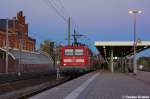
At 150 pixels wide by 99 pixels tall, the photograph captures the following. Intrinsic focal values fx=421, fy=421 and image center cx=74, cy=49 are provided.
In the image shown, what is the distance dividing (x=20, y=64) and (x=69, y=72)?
27315 mm

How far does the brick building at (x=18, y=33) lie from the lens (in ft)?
327

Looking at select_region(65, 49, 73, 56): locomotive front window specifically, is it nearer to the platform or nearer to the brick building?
the platform

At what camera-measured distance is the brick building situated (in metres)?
99.8

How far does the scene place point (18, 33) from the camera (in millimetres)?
104375

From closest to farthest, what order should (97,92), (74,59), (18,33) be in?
(97,92), (74,59), (18,33)

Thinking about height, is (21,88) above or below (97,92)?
below

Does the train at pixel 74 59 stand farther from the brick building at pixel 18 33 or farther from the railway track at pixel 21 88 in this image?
the brick building at pixel 18 33

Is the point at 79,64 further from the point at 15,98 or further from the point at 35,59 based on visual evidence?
the point at 35,59

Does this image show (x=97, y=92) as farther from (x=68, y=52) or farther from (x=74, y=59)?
(x=68, y=52)

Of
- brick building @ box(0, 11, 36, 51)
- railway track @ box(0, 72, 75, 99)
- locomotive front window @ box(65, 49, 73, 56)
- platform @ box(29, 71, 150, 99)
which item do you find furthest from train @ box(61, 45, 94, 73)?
brick building @ box(0, 11, 36, 51)

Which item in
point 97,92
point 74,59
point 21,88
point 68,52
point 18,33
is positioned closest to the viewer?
point 97,92

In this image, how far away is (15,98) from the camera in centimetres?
1773

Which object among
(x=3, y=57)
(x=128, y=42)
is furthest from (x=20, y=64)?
(x=128, y=42)

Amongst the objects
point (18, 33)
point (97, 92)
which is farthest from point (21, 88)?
point (18, 33)
